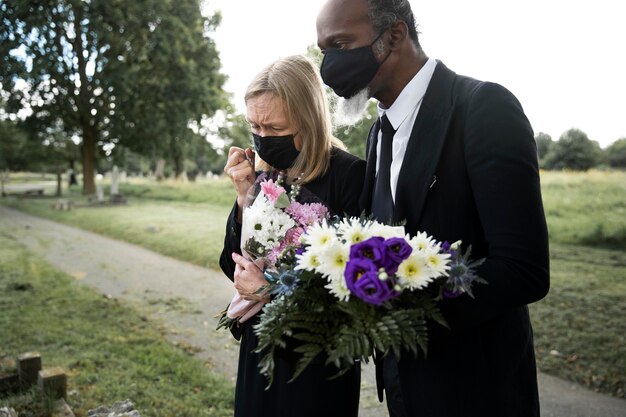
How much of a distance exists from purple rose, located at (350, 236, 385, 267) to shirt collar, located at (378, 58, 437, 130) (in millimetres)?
664

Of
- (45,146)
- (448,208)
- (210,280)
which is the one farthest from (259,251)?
(45,146)

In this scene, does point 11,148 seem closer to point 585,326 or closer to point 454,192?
point 585,326

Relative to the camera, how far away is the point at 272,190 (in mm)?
2260

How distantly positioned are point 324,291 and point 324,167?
1.04 meters

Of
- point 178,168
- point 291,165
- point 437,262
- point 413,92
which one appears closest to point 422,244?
point 437,262

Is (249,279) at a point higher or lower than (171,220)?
Result: higher

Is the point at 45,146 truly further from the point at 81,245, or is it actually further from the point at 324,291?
the point at 324,291

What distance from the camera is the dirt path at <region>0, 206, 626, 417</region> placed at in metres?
4.54

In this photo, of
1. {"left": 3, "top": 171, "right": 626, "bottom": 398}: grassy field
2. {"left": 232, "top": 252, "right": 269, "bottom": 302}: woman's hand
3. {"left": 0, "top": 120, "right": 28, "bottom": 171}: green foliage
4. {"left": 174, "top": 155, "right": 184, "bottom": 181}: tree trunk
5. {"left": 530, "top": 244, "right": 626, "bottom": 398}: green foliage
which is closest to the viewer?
{"left": 232, "top": 252, "right": 269, "bottom": 302}: woman's hand

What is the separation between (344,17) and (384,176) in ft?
2.05

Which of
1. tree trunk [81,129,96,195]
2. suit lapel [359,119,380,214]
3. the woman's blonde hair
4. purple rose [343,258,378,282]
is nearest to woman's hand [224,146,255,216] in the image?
the woman's blonde hair

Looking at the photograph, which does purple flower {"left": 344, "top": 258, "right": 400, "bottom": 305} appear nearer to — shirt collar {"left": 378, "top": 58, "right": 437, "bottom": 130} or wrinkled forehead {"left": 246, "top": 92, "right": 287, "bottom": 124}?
shirt collar {"left": 378, "top": 58, "right": 437, "bottom": 130}

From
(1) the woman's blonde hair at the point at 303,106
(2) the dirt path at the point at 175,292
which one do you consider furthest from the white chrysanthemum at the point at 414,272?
(2) the dirt path at the point at 175,292

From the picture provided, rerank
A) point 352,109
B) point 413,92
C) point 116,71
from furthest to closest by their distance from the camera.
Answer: point 116,71, point 352,109, point 413,92
